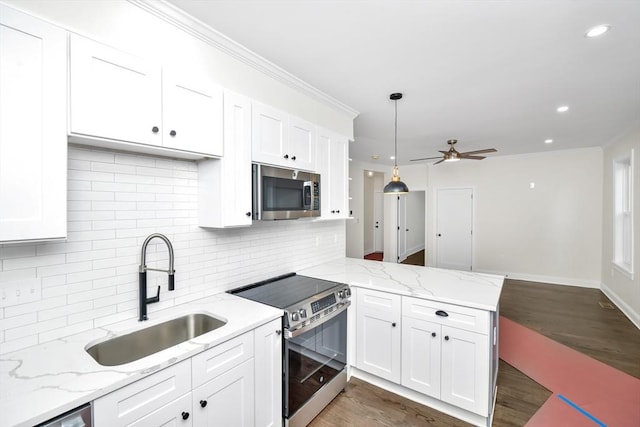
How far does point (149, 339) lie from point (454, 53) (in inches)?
111

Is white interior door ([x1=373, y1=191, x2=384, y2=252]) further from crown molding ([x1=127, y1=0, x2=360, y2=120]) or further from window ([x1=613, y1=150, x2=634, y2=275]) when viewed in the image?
crown molding ([x1=127, y1=0, x2=360, y2=120])

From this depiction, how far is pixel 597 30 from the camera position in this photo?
1841 millimetres

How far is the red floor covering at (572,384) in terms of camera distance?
7.15 feet

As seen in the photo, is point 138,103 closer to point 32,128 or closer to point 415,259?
point 32,128

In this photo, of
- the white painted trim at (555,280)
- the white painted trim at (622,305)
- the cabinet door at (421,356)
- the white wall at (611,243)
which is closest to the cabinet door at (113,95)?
the cabinet door at (421,356)

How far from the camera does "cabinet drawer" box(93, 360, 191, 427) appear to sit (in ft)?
3.59

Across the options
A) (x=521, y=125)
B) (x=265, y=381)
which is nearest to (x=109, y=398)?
(x=265, y=381)

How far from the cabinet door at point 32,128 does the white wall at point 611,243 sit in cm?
596

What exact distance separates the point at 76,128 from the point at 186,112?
0.57 meters

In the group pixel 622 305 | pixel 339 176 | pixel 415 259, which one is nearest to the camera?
pixel 339 176

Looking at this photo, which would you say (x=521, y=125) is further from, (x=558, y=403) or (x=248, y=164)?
(x=248, y=164)

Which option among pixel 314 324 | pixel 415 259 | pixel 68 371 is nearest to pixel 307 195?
pixel 314 324

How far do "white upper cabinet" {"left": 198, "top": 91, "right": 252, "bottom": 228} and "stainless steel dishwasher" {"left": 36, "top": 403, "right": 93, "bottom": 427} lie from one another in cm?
113

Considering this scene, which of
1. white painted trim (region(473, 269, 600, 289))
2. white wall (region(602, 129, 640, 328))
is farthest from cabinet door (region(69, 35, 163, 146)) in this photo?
white painted trim (region(473, 269, 600, 289))
